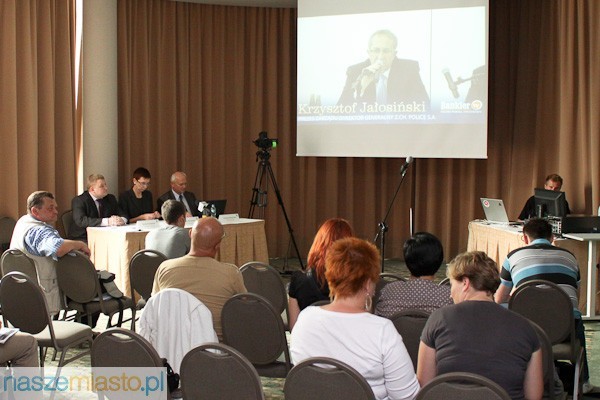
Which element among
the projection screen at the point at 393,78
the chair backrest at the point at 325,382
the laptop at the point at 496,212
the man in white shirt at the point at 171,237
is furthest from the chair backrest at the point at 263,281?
the projection screen at the point at 393,78

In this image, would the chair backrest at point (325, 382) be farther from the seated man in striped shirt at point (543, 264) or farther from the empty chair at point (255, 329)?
the seated man in striped shirt at point (543, 264)

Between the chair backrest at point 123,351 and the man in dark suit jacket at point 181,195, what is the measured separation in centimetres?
499

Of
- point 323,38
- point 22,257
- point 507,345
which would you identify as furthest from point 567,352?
point 323,38

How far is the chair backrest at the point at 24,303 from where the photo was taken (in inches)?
162

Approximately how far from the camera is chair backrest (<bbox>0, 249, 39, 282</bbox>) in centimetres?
506

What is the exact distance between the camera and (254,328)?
3.70 metres

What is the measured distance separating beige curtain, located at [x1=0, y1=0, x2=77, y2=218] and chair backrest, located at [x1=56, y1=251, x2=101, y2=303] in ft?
8.67

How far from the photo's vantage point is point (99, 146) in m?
8.55

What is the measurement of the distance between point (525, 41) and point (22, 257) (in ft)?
20.4

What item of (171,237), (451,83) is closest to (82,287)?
(171,237)

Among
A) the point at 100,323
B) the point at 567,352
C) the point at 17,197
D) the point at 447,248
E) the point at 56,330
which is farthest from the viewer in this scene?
the point at 447,248

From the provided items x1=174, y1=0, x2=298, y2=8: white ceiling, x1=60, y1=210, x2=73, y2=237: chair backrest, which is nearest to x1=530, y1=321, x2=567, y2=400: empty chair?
x1=60, y1=210, x2=73, y2=237: chair backrest

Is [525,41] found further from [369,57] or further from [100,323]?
[100,323]

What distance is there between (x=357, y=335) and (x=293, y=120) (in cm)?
745
